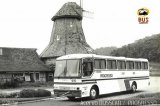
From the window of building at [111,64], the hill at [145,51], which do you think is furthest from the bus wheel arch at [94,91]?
the hill at [145,51]

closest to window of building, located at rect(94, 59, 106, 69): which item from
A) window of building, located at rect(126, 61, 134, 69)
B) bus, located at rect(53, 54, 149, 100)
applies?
bus, located at rect(53, 54, 149, 100)

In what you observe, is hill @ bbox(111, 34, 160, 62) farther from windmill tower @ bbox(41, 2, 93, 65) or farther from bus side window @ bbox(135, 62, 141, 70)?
bus side window @ bbox(135, 62, 141, 70)

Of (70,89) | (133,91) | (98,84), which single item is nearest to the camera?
(70,89)

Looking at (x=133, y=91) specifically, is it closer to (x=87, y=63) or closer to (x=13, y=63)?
(x=87, y=63)

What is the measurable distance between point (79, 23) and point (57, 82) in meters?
36.9

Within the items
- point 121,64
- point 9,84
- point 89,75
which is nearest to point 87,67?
point 89,75

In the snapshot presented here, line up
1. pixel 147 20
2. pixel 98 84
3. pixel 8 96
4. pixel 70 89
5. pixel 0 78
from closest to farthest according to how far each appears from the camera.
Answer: pixel 147 20 < pixel 70 89 < pixel 98 84 < pixel 8 96 < pixel 0 78

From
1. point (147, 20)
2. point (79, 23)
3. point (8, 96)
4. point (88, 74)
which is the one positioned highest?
point (79, 23)

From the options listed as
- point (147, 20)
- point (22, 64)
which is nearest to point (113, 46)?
point (22, 64)

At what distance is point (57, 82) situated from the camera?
21.6 meters

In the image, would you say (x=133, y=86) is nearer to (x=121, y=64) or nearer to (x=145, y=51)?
(x=121, y=64)

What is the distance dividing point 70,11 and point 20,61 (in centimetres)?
1350

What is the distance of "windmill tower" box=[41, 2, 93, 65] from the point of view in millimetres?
54969

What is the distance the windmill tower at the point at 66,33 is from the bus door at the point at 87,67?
106 feet
